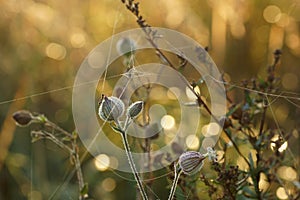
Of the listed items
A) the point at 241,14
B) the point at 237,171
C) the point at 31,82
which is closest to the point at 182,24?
the point at 241,14

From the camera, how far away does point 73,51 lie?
2541 millimetres

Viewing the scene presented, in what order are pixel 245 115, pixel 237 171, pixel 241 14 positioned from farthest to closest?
pixel 241 14, pixel 245 115, pixel 237 171

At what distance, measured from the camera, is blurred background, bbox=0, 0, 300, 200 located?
2.05 meters

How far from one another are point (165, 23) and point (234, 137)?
1234 millimetres

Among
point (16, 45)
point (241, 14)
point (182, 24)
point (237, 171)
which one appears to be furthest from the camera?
point (16, 45)

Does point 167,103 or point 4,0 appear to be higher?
point 4,0

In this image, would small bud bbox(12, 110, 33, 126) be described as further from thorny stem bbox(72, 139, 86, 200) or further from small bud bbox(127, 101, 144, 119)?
small bud bbox(127, 101, 144, 119)

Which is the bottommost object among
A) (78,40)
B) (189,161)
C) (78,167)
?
(189,161)

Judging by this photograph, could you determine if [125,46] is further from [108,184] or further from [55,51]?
[55,51]

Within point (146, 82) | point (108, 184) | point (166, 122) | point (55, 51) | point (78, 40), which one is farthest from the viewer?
point (55, 51)

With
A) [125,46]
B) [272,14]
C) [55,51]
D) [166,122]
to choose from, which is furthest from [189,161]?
[55,51]

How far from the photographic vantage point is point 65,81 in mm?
2477

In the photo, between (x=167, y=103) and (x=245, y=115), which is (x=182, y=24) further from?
(x=245, y=115)

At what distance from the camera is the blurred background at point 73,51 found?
2.05 metres
